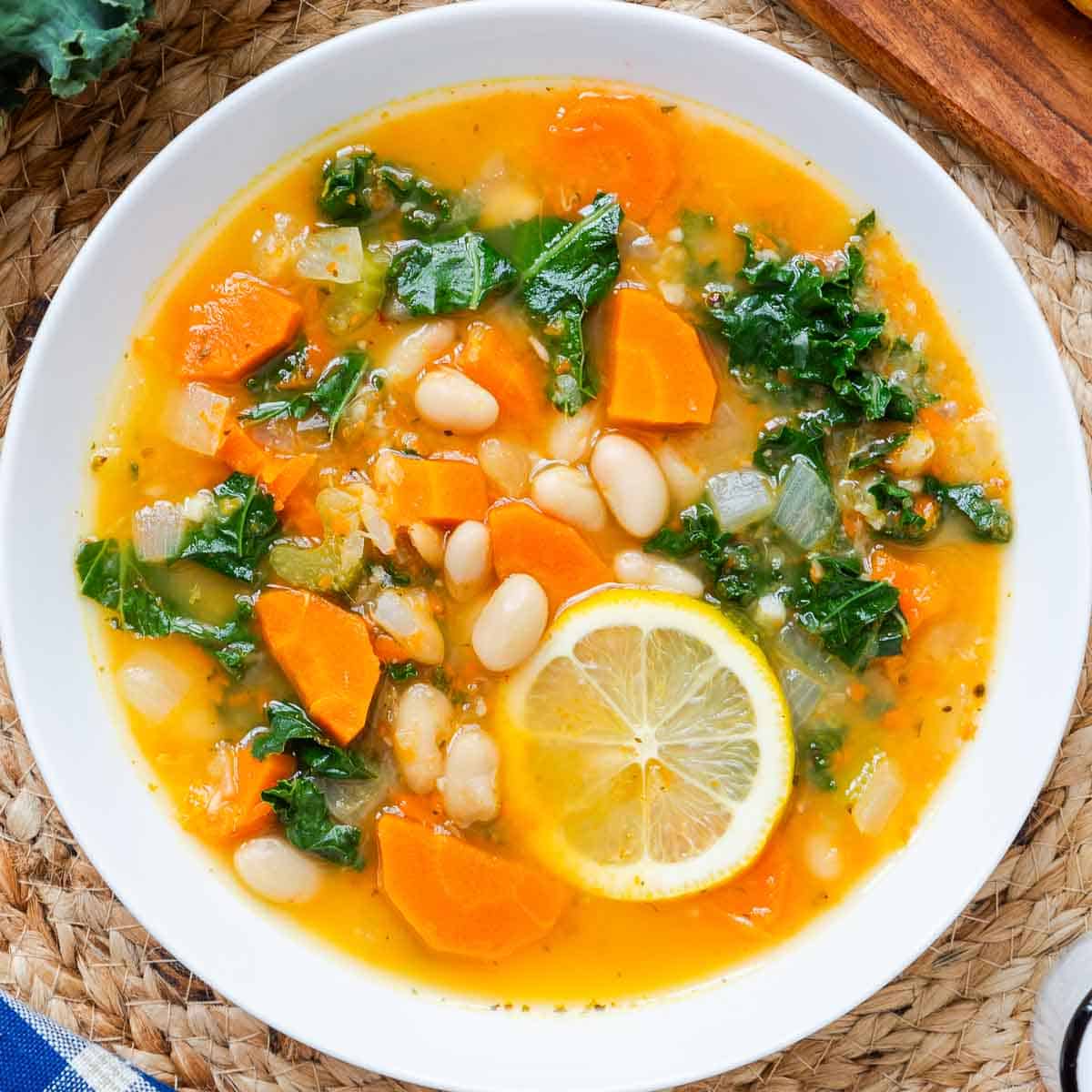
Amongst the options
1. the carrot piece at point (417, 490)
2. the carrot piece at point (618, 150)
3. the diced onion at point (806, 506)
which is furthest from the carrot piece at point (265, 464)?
the diced onion at point (806, 506)

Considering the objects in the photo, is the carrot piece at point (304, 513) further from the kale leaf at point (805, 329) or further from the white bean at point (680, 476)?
the kale leaf at point (805, 329)

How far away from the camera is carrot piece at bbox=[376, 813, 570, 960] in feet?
11.2

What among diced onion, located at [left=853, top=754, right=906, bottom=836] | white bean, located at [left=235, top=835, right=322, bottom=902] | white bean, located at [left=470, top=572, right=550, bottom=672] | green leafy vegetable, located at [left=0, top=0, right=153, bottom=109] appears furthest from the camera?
diced onion, located at [left=853, top=754, right=906, bottom=836]

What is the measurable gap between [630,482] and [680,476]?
179 mm

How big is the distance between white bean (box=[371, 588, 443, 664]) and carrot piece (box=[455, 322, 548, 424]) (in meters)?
0.60

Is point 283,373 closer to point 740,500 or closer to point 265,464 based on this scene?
point 265,464

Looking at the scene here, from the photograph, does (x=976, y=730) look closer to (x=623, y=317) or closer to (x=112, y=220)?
(x=623, y=317)

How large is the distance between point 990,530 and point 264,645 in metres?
2.07

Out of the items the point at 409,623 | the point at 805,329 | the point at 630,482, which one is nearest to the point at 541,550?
the point at 630,482

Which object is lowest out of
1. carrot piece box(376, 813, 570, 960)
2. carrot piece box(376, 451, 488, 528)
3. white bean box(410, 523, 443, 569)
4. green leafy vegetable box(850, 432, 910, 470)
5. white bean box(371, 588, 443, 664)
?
carrot piece box(376, 813, 570, 960)

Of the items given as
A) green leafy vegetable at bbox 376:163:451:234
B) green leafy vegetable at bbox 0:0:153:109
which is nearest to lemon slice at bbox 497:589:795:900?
green leafy vegetable at bbox 376:163:451:234

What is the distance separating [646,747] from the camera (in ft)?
11.1

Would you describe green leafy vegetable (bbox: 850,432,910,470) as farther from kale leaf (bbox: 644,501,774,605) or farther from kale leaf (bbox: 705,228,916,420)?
kale leaf (bbox: 644,501,774,605)

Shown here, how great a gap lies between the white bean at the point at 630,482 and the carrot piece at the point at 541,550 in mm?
150
